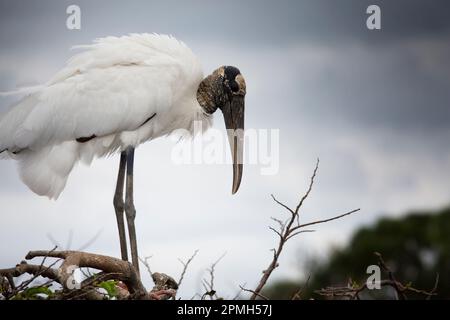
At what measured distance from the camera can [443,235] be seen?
4694cm

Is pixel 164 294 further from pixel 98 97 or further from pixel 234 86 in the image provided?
pixel 234 86

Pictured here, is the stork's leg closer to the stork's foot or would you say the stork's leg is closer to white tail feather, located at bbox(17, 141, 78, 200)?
white tail feather, located at bbox(17, 141, 78, 200)

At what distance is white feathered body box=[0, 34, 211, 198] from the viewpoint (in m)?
9.01

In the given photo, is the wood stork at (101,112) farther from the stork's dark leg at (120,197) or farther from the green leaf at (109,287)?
the green leaf at (109,287)

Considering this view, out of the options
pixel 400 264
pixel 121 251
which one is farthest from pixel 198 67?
pixel 400 264

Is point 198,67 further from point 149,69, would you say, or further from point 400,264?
point 400,264

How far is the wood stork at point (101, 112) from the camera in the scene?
902 cm

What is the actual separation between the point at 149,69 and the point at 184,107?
71cm

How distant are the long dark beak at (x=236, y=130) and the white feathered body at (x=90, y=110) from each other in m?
0.80

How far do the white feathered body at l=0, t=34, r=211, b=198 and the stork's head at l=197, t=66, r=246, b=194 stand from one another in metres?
0.57

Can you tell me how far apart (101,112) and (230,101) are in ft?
5.00

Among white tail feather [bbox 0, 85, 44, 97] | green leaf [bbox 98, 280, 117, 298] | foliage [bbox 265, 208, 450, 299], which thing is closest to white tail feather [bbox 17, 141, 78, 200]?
white tail feather [bbox 0, 85, 44, 97]

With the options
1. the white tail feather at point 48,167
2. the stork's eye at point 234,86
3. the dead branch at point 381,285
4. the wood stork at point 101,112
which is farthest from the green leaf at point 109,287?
the stork's eye at point 234,86

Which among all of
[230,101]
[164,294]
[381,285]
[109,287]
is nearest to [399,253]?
[230,101]
